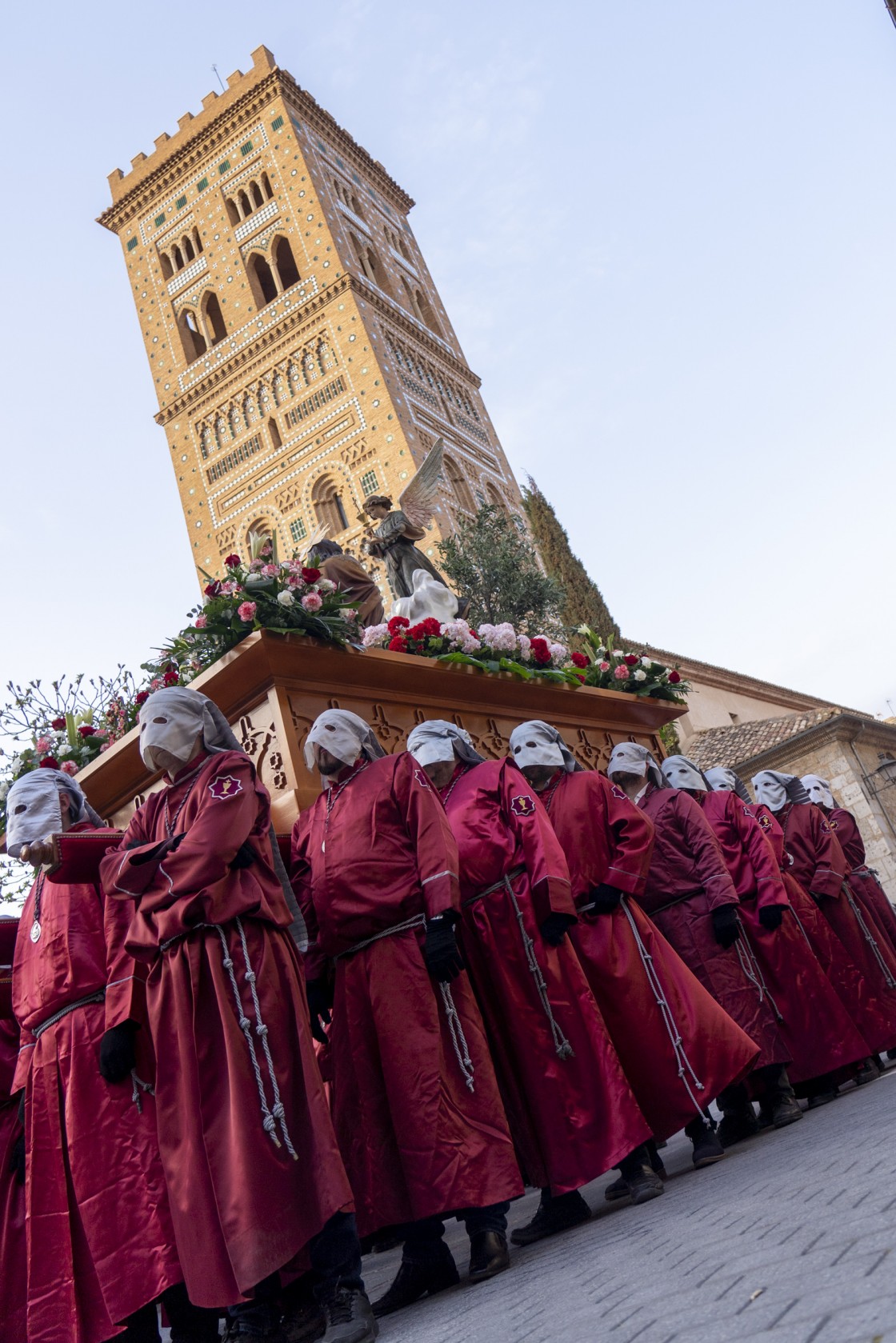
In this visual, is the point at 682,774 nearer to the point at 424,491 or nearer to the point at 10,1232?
the point at 10,1232

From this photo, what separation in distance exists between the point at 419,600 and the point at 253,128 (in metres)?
37.8

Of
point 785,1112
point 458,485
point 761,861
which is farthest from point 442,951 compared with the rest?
point 458,485

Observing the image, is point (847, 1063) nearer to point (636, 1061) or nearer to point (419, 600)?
point (636, 1061)

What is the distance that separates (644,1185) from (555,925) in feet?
3.20

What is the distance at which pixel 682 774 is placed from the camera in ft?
23.0

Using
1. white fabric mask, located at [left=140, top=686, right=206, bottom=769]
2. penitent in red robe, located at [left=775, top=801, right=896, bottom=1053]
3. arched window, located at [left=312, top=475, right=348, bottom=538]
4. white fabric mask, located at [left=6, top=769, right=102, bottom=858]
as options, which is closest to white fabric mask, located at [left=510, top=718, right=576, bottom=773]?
white fabric mask, located at [left=140, top=686, right=206, bottom=769]

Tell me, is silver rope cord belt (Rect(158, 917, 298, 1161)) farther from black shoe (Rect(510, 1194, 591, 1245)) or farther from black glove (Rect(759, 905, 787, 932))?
black glove (Rect(759, 905, 787, 932))

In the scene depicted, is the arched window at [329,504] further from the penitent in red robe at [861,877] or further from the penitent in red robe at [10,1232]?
the penitent in red robe at [10,1232]

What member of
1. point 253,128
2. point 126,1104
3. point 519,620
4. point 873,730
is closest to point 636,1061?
point 126,1104

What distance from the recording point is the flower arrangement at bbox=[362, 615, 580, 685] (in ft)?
23.4

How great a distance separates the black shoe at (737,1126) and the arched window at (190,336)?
38.1 metres

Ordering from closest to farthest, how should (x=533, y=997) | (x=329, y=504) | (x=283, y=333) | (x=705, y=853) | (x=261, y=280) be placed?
(x=533, y=997), (x=705, y=853), (x=329, y=504), (x=283, y=333), (x=261, y=280)

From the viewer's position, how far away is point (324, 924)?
4.22m

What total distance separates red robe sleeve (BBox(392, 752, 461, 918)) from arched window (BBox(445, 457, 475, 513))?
1331 inches
